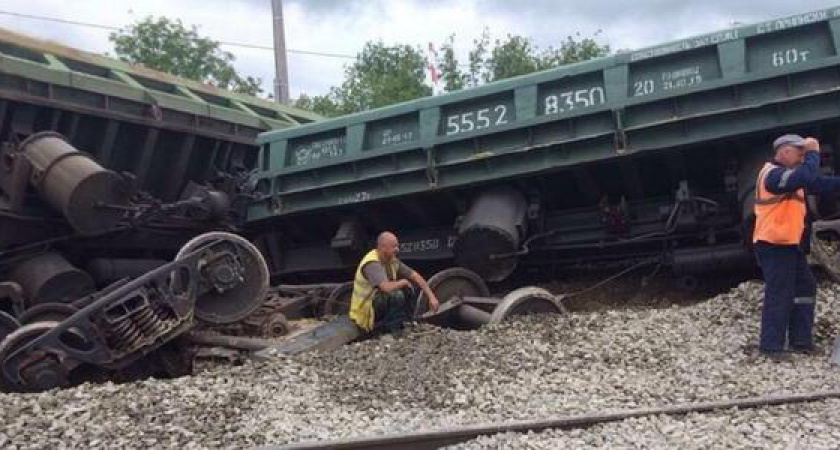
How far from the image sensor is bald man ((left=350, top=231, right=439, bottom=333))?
6.54m

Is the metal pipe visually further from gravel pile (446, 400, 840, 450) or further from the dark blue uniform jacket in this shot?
gravel pile (446, 400, 840, 450)

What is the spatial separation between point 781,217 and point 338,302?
4.03 m

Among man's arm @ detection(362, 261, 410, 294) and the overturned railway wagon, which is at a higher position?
the overturned railway wagon

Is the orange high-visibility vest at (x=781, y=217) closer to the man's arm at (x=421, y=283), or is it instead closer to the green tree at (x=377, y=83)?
the man's arm at (x=421, y=283)

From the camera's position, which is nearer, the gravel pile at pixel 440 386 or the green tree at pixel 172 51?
the gravel pile at pixel 440 386

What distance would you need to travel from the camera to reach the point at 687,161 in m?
7.24

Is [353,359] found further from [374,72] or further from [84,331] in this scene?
[374,72]

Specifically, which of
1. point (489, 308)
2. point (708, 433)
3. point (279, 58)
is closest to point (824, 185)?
point (708, 433)

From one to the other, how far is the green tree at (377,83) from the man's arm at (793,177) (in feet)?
61.1

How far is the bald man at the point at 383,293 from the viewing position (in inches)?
257

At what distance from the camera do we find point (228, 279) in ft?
21.7

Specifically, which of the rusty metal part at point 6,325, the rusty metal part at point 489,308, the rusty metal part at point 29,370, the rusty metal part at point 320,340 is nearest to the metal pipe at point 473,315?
the rusty metal part at point 489,308

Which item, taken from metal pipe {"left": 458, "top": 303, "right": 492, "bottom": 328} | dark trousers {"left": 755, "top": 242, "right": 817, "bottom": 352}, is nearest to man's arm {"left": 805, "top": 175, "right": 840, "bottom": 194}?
dark trousers {"left": 755, "top": 242, "right": 817, "bottom": 352}

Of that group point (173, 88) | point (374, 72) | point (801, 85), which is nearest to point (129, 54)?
point (374, 72)
